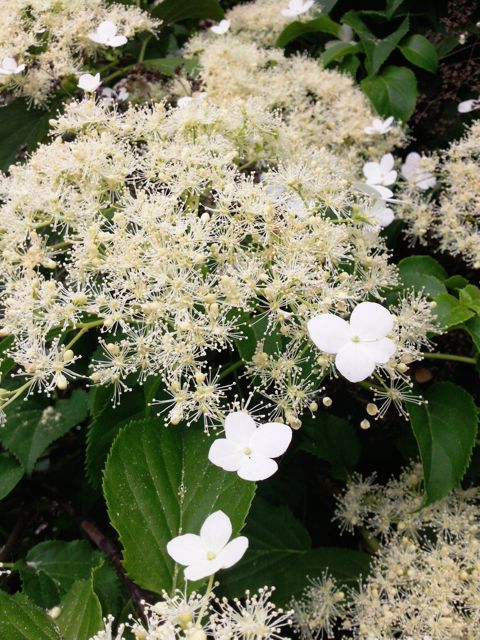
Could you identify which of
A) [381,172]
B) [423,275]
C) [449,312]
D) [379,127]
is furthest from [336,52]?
[449,312]

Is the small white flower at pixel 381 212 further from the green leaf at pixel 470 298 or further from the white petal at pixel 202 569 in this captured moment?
the white petal at pixel 202 569

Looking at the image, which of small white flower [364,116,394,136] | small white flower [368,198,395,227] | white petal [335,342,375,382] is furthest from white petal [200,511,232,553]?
small white flower [364,116,394,136]

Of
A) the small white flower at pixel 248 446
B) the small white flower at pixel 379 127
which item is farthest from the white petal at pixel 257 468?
the small white flower at pixel 379 127

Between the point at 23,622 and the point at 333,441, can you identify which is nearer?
the point at 23,622

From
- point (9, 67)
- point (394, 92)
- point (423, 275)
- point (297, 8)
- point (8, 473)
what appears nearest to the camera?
point (423, 275)

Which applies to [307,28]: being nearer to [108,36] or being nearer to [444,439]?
[108,36]

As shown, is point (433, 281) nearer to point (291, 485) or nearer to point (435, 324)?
point (435, 324)
